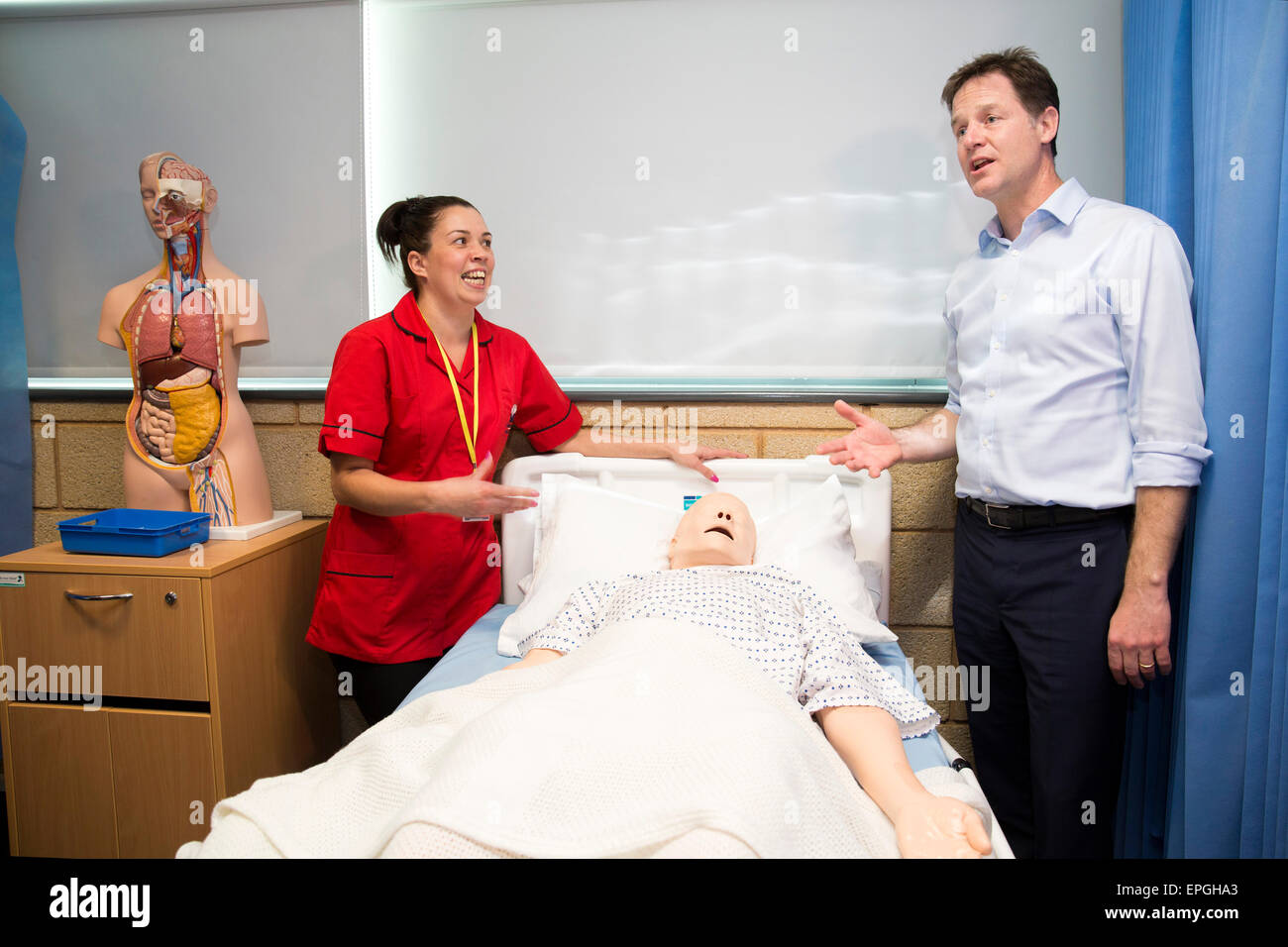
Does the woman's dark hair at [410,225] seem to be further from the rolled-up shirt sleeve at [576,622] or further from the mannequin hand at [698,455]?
the rolled-up shirt sleeve at [576,622]

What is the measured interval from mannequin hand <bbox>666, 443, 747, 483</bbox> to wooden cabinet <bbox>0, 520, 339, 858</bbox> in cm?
110

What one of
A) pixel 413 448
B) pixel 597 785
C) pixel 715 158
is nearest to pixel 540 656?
pixel 597 785

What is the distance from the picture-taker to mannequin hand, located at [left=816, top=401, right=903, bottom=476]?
182cm

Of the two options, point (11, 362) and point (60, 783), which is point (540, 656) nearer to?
point (60, 783)

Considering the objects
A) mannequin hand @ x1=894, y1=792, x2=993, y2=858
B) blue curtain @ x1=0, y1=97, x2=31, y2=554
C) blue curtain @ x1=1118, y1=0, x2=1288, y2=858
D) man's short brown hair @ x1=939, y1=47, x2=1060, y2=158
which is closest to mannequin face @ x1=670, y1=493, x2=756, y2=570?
mannequin hand @ x1=894, y1=792, x2=993, y2=858

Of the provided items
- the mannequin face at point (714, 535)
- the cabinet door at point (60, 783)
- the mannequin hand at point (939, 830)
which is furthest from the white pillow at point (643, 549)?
the cabinet door at point (60, 783)

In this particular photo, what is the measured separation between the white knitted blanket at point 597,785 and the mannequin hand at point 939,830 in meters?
0.03

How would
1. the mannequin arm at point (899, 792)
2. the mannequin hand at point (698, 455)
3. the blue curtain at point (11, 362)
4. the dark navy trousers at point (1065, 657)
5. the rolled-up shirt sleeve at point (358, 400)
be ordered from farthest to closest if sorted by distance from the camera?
the blue curtain at point (11, 362) → the mannequin hand at point (698, 455) → the rolled-up shirt sleeve at point (358, 400) → the dark navy trousers at point (1065, 657) → the mannequin arm at point (899, 792)

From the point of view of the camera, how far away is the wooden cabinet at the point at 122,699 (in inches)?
76.3

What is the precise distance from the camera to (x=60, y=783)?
1.99 meters

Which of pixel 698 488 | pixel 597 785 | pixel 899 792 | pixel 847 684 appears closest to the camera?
pixel 597 785

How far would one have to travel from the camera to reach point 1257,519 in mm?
1533

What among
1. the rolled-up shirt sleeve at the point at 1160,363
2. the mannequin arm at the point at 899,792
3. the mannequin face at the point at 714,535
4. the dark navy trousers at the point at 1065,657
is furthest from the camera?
the mannequin face at the point at 714,535

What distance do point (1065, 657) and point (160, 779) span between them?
205 cm
